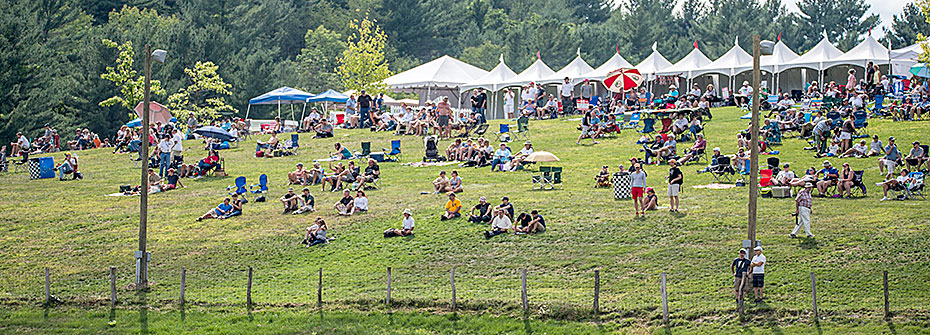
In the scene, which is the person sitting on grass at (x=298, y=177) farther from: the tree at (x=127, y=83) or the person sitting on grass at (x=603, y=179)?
the tree at (x=127, y=83)

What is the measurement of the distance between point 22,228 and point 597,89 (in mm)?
34921

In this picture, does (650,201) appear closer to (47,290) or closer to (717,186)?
(717,186)

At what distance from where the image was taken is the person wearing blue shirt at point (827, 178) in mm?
25702

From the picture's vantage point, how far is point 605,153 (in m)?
34.9

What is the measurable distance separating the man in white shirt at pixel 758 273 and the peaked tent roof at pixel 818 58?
3185 centimetres

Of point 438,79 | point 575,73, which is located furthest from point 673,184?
point 438,79

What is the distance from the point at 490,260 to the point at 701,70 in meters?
31.1

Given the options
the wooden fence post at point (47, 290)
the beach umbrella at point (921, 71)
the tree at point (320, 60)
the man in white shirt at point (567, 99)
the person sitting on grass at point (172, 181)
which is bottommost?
the wooden fence post at point (47, 290)

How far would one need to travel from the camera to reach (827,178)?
85.3 feet

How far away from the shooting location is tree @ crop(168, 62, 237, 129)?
5755cm

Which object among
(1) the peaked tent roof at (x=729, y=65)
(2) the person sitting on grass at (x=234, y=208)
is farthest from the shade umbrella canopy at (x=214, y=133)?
(1) the peaked tent roof at (x=729, y=65)

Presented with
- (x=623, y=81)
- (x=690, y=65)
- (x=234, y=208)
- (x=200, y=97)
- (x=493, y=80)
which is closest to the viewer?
(x=234, y=208)

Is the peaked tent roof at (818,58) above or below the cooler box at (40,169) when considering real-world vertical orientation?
above

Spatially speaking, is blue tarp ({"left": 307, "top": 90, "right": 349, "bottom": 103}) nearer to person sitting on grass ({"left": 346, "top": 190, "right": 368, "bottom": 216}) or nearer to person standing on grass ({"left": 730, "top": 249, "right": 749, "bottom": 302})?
person sitting on grass ({"left": 346, "top": 190, "right": 368, "bottom": 216})
